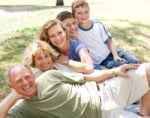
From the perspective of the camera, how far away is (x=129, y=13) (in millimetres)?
12734

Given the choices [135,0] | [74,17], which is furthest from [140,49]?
[135,0]

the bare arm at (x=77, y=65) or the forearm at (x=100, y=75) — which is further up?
the bare arm at (x=77, y=65)

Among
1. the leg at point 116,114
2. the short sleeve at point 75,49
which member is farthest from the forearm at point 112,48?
the leg at point 116,114

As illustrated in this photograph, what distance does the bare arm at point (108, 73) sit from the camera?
3.67 m

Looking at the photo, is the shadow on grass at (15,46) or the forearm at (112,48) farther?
the shadow on grass at (15,46)

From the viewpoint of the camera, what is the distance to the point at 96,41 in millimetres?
4891

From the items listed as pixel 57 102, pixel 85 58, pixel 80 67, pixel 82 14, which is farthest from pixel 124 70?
pixel 82 14

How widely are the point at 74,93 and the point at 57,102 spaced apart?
20 centimetres

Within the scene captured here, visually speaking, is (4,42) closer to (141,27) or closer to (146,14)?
(141,27)

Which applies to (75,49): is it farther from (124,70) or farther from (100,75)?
(124,70)

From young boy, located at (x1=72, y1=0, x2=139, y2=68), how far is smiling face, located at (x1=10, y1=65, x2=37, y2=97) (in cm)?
157

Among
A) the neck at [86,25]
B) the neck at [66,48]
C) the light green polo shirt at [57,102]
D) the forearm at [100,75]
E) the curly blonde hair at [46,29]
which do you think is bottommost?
the light green polo shirt at [57,102]

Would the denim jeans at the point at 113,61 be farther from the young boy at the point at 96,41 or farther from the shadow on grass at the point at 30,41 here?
the shadow on grass at the point at 30,41

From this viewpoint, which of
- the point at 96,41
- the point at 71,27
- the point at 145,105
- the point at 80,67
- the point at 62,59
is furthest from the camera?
the point at 96,41
